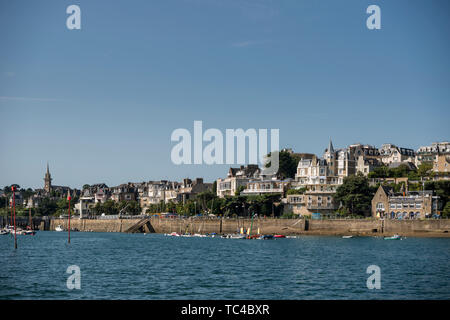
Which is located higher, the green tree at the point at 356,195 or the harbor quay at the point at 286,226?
the green tree at the point at 356,195

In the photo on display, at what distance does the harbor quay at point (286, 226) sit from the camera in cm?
10700

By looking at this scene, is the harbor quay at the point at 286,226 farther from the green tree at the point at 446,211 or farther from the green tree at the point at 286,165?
the green tree at the point at 286,165

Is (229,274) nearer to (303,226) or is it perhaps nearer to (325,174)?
(303,226)

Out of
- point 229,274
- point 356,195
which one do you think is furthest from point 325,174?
point 229,274

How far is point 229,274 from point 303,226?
71405 millimetres

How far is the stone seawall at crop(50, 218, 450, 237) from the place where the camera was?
350 feet

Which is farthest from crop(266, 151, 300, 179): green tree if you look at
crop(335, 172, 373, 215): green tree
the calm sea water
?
the calm sea water

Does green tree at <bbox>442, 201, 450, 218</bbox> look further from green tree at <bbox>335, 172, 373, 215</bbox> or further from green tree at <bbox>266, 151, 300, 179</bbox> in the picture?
green tree at <bbox>266, 151, 300, 179</bbox>

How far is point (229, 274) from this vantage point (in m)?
51.6

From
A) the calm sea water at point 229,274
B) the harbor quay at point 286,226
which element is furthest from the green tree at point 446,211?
the calm sea water at point 229,274

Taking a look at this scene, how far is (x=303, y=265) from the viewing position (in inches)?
2304

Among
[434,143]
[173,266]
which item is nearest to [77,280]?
[173,266]
